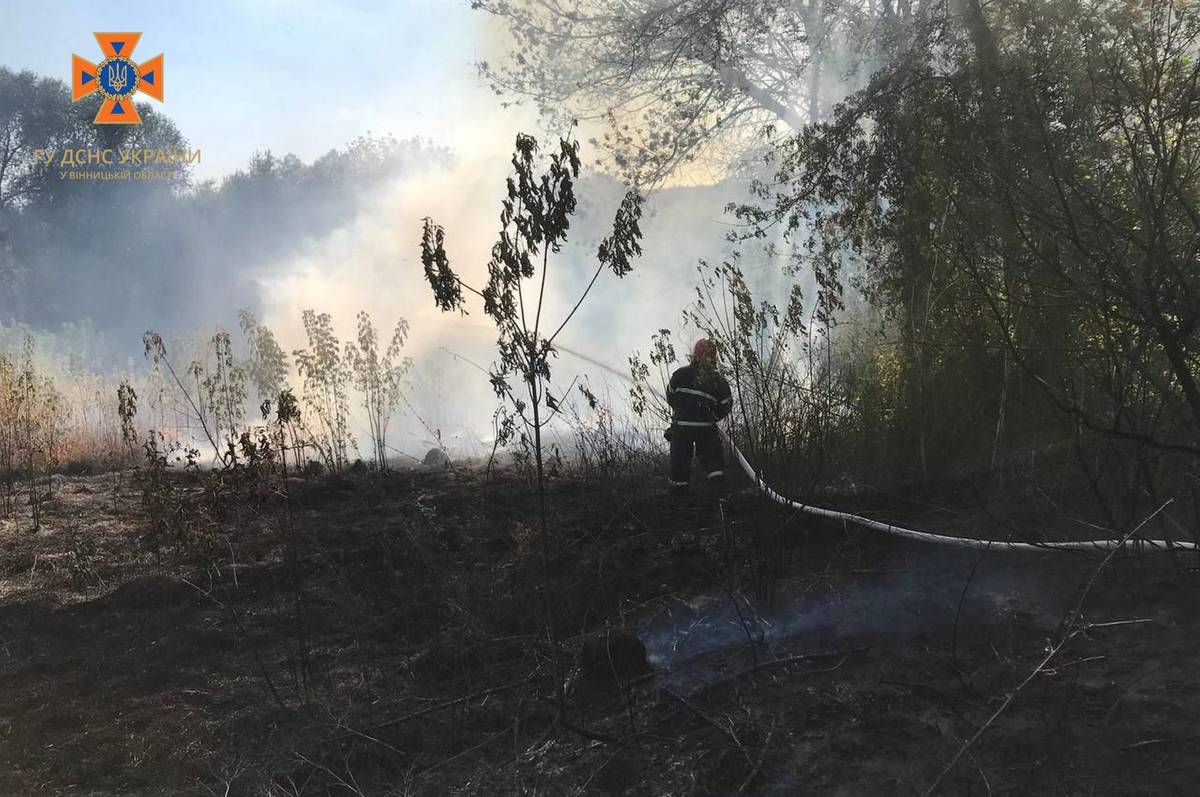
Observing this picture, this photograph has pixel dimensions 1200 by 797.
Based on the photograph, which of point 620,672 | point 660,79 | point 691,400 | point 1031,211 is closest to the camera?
point 1031,211

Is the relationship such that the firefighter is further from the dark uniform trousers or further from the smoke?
the smoke

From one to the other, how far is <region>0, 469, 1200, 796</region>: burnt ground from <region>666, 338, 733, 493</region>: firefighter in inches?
39.5

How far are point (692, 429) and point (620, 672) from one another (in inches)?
151

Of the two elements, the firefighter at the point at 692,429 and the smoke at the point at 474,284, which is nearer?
the firefighter at the point at 692,429

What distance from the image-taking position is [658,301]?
3108 cm

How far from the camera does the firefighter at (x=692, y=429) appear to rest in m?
7.66

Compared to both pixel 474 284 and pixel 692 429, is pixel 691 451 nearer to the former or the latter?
pixel 692 429

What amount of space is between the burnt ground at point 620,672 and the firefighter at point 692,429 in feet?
3.29

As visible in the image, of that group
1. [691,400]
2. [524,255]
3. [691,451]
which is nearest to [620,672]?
[524,255]

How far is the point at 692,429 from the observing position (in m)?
7.75

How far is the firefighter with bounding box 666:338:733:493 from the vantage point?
766 centimetres

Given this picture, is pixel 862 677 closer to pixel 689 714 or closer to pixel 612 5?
pixel 689 714

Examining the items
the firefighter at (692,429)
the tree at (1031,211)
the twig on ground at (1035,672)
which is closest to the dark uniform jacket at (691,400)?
the firefighter at (692,429)

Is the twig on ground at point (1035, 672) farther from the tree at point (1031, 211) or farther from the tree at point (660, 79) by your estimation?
the tree at point (660, 79)
